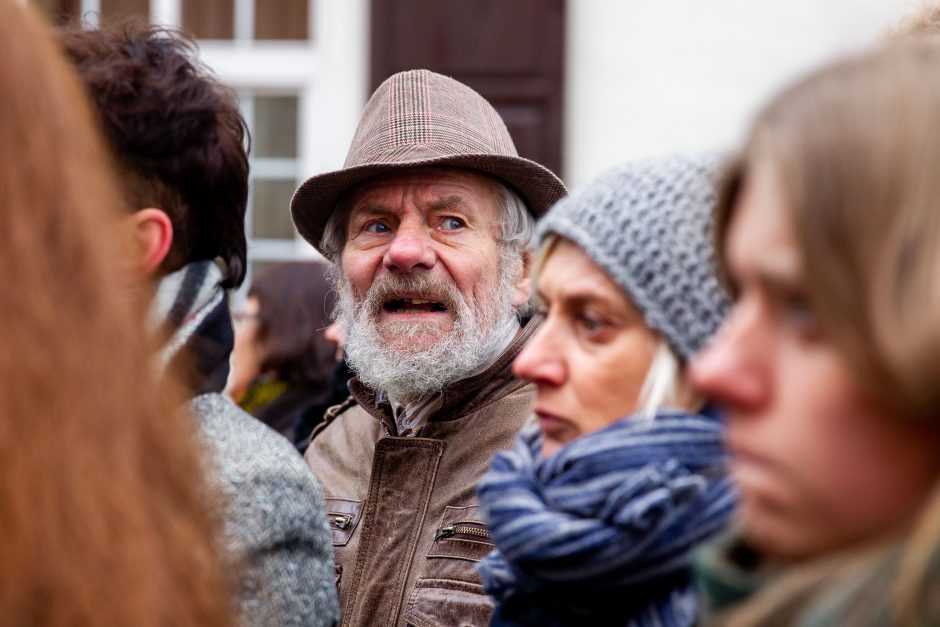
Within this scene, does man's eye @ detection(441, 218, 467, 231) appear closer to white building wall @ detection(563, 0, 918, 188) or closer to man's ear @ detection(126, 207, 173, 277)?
man's ear @ detection(126, 207, 173, 277)

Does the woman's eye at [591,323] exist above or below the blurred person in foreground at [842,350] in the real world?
below

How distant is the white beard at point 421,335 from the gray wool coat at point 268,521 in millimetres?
765

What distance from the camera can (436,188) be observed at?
302 cm

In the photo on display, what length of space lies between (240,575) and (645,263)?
71 centimetres

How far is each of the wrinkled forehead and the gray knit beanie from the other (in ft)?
3.81

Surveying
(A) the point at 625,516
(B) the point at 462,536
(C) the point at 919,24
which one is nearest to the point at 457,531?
(B) the point at 462,536

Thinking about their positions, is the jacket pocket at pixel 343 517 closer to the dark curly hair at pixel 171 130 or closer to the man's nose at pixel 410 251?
the man's nose at pixel 410 251

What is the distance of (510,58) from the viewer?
6.90m

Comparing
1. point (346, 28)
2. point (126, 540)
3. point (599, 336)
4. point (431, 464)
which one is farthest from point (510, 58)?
point (126, 540)

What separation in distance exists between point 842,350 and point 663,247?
74cm

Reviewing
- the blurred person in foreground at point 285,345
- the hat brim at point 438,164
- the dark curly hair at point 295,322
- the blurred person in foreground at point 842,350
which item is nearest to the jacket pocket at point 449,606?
the hat brim at point 438,164

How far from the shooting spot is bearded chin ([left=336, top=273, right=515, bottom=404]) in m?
2.87

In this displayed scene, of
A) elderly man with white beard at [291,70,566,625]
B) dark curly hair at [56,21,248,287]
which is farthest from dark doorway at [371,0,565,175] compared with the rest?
dark curly hair at [56,21,248,287]

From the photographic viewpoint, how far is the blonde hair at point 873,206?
1.04 m
